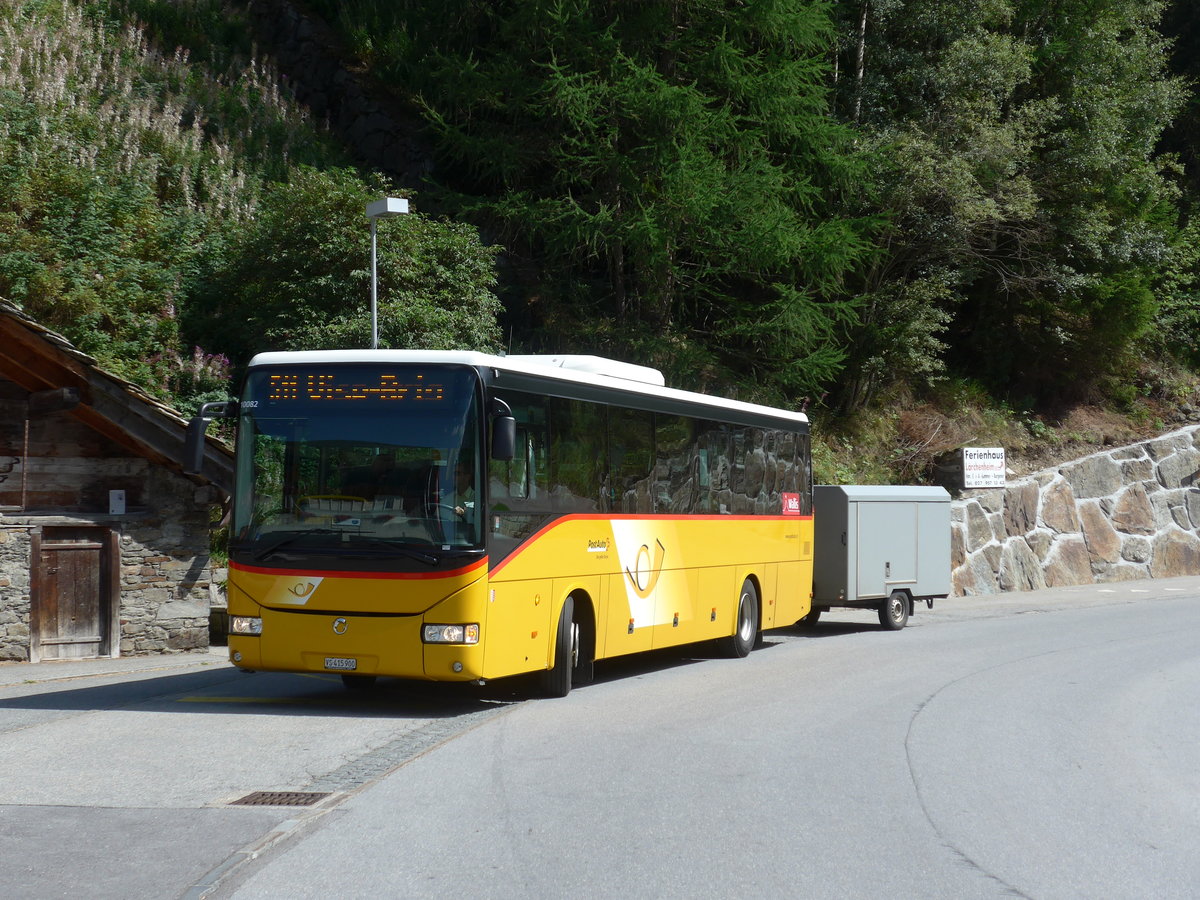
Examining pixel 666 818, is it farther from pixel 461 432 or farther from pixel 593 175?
pixel 593 175

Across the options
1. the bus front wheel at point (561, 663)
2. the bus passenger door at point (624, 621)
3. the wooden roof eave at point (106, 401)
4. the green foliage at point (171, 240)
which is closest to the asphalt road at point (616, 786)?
the bus front wheel at point (561, 663)

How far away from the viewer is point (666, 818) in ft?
24.4

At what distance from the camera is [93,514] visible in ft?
57.3

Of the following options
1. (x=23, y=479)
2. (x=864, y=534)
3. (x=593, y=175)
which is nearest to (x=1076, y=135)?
(x=593, y=175)

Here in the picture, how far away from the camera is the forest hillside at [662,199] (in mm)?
23203

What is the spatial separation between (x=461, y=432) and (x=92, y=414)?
840cm

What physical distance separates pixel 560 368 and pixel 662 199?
1401cm

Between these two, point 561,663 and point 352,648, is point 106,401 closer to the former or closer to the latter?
point 352,648

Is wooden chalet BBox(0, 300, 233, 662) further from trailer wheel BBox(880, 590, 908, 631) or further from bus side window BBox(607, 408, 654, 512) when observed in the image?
trailer wheel BBox(880, 590, 908, 631)

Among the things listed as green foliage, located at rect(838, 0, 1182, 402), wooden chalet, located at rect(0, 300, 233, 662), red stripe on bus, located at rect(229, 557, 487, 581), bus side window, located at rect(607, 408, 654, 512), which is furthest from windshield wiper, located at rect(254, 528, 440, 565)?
green foliage, located at rect(838, 0, 1182, 402)

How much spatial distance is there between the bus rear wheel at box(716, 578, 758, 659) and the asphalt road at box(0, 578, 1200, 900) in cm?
200

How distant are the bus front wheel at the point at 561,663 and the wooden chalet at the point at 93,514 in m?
6.76

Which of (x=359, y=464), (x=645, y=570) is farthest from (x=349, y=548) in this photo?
(x=645, y=570)

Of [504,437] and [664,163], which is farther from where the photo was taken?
[664,163]
